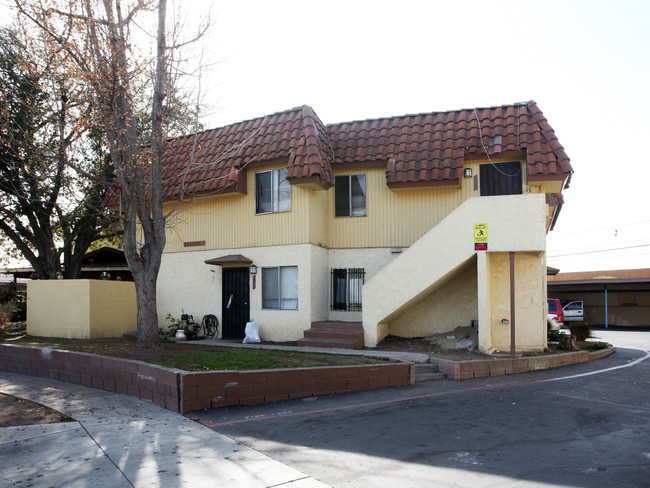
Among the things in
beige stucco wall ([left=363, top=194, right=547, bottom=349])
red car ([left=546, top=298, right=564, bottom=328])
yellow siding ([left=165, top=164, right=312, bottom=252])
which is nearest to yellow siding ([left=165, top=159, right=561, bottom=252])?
yellow siding ([left=165, top=164, right=312, bottom=252])

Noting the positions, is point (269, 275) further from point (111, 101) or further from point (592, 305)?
point (592, 305)

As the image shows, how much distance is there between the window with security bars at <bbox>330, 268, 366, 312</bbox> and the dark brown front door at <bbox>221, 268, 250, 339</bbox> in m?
2.76

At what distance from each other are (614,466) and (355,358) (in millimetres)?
6680

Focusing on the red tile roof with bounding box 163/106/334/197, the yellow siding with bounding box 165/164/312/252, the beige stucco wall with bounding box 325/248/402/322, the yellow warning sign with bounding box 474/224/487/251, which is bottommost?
the beige stucco wall with bounding box 325/248/402/322

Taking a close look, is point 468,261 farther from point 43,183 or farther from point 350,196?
point 43,183

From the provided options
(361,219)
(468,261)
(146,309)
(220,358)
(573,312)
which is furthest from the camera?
(573,312)

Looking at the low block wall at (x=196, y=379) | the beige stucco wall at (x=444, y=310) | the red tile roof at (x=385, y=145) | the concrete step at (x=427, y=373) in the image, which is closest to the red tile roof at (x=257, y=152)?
the red tile roof at (x=385, y=145)

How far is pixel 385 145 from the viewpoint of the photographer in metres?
15.7

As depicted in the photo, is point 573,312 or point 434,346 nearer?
point 434,346

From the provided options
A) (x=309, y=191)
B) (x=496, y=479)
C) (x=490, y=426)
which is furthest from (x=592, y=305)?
(x=496, y=479)

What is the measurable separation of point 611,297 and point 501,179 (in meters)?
23.0

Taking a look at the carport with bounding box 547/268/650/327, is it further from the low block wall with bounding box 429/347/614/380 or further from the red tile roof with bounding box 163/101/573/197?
the low block wall with bounding box 429/347/614/380

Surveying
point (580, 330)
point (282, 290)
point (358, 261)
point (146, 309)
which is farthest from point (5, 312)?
point (580, 330)

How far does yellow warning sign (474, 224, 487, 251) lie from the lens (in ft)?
41.0
